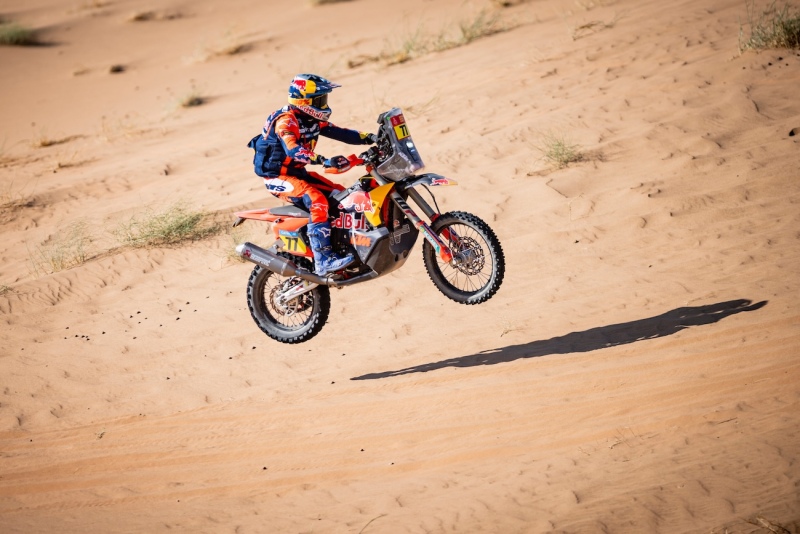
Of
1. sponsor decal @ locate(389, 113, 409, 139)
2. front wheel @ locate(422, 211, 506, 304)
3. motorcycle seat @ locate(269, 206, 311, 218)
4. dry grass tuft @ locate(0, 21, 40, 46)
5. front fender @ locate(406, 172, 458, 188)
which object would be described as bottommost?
front wheel @ locate(422, 211, 506, 304)

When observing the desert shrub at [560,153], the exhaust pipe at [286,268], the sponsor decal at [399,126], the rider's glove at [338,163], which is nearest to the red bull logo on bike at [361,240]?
the exhaust pipe at [286,268]

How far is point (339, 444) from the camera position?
19.5ft

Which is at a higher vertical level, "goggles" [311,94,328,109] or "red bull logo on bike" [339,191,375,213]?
"goggles" [311,94,328,109]

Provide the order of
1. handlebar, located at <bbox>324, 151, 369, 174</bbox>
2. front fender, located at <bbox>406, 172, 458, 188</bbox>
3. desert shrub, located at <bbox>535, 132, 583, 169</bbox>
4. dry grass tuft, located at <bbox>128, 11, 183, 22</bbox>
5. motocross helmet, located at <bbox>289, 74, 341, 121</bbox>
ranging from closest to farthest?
front fender, located at <bbox>406, 172, 458, 188</bbox>, handlebar, located at <bbox>324, 151, 369, 174</bbox>, motocross helmet, located at <bbox>289, 74, 341, 121</bbox>, desert shrub, located at <bbox>535, 132, 583, 169</bbox>, dry grass tuft, located at <bbox>128, 11, 183, 22</bbox>

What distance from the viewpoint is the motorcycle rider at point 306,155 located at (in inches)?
252

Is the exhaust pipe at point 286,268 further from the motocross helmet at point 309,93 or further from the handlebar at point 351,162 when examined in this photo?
the motocross helmet at point 309,93

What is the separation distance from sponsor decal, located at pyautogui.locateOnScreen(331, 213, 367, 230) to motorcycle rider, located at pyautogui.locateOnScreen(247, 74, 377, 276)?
10cm

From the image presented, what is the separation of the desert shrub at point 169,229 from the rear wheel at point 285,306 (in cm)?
318

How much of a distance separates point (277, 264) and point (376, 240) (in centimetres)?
96

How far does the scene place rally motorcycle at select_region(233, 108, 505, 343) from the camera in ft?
20.5

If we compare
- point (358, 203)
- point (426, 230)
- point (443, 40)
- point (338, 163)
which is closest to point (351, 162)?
point (338, 163)

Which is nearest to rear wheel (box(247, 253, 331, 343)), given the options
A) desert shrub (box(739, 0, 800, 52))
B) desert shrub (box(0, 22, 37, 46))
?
desert shrub (box(739, 0, 800, 52))

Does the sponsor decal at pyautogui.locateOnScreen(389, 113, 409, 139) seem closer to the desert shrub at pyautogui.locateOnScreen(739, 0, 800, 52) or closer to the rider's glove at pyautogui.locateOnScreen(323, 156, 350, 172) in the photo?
the rider's glove at pyautogui.locateOnScreen(323, 156, 350, 172)

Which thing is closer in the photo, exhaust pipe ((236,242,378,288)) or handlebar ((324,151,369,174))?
handlebar ((324,151,369,174))
